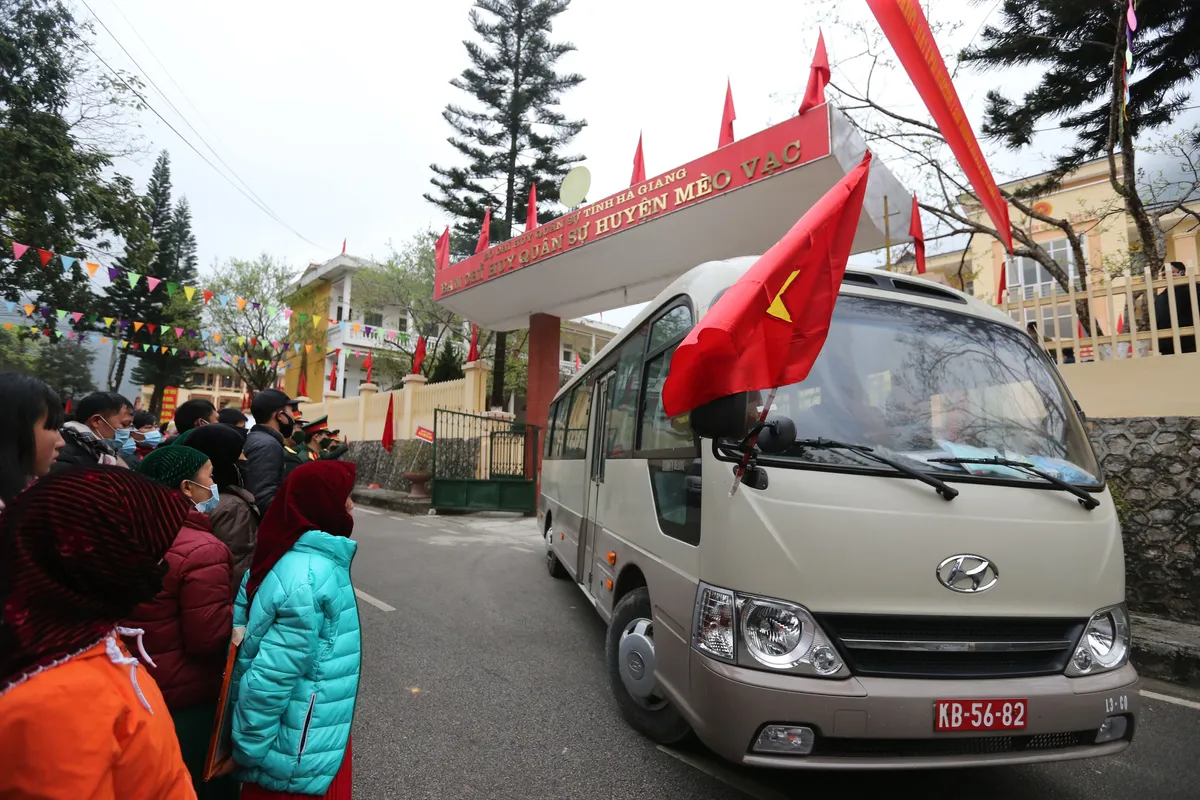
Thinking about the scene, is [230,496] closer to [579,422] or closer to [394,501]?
[579,422]

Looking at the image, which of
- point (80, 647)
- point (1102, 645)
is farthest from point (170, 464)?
point (1102, 645)

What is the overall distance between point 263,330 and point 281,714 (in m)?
29.6

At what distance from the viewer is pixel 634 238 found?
10.2 metres

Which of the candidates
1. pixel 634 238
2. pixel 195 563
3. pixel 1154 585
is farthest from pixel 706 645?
pixel 634 238

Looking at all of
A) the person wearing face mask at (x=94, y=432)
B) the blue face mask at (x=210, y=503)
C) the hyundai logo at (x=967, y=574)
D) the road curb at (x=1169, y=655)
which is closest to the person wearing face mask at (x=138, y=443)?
the person wearing face mask at (x=94, y=432)

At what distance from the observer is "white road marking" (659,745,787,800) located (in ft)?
9.24

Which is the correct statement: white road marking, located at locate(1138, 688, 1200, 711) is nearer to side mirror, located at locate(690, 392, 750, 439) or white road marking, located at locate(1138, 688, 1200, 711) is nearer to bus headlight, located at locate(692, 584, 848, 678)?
bus headlight, located at locate(692, 584, 848, 678)

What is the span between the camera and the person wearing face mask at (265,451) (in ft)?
13.5

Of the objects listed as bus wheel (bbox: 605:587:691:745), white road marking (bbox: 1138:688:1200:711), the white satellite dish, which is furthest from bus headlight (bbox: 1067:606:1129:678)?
the white satellite dish

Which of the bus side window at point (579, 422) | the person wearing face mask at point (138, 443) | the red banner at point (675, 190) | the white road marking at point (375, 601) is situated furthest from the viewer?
the red banner at point (675, 190)

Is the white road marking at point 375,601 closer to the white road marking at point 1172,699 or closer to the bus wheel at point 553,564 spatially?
the bus wheel at point 553,564

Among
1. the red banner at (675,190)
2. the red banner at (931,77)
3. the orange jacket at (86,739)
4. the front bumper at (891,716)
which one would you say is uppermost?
the red banner at (675,190)

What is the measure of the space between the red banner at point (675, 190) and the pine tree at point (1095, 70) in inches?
155

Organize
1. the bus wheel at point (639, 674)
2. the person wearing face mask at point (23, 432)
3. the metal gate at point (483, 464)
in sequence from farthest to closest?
the metal gate at point (483, 464), the bus wheel at point (639, 674), the person wearing face mask at point (23, 432)
